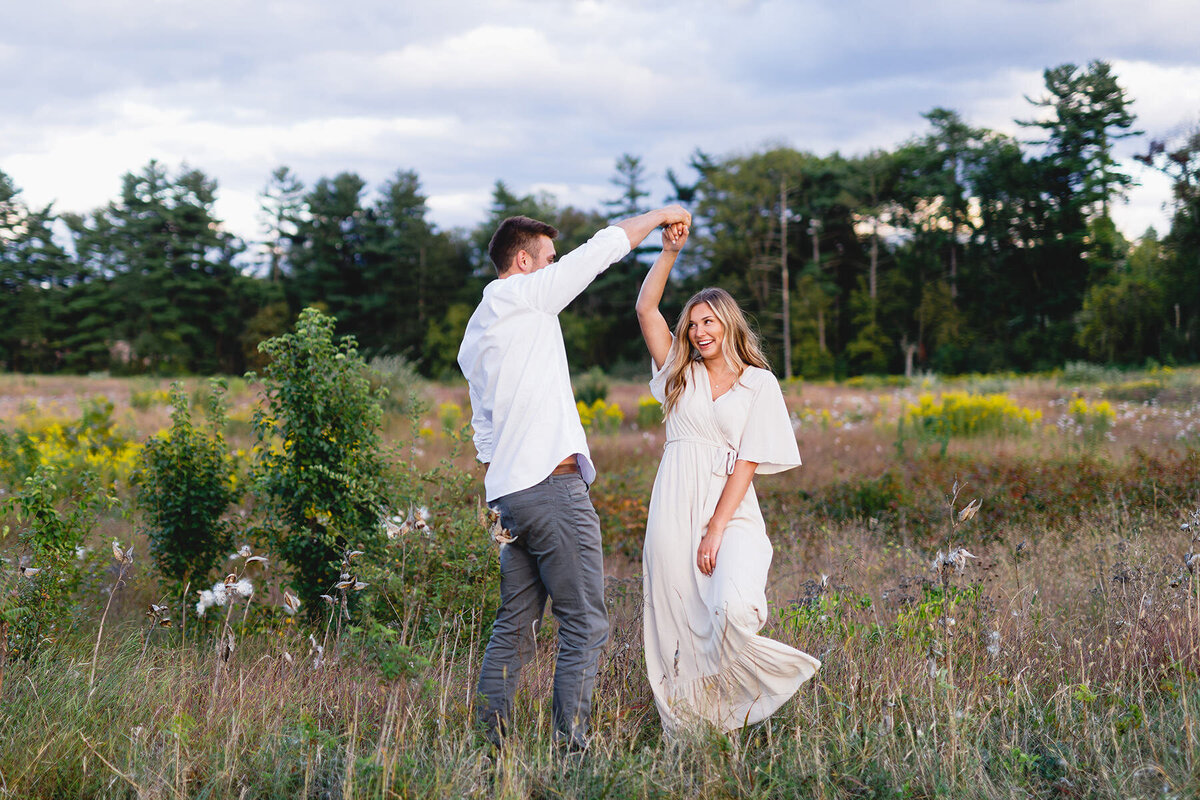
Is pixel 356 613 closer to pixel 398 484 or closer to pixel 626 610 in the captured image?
pixel 398 484

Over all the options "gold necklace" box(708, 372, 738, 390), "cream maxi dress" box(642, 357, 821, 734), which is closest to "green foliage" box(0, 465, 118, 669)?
"cream maxi dress" box(642, 357, 821, 734)

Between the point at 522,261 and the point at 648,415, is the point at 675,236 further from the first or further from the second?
the point at 648,415

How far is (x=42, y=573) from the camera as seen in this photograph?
369 centimetres

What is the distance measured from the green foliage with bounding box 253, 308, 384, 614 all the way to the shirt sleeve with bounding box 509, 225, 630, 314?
1985 millimetres

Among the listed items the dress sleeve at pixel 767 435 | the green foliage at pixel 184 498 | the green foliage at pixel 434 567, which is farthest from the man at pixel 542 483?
the green foliage at pixel 184 498

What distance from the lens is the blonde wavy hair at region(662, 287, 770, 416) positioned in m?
3.55

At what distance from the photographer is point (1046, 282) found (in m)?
38.4

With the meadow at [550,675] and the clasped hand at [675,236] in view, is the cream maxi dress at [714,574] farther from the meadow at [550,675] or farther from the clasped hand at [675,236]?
the clasped hand at [675,236]

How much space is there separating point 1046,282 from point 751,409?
1599 inches

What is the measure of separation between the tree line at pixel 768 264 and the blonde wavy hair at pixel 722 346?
32502 mm

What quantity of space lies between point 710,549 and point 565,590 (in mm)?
644

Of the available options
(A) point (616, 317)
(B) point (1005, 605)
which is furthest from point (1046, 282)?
(B) point (1005, 605)

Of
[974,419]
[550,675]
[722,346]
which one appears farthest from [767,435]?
[974,419]

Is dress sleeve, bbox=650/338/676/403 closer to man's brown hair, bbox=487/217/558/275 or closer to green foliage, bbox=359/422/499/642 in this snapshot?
man's brown hair, bbox=487/217/558/275
